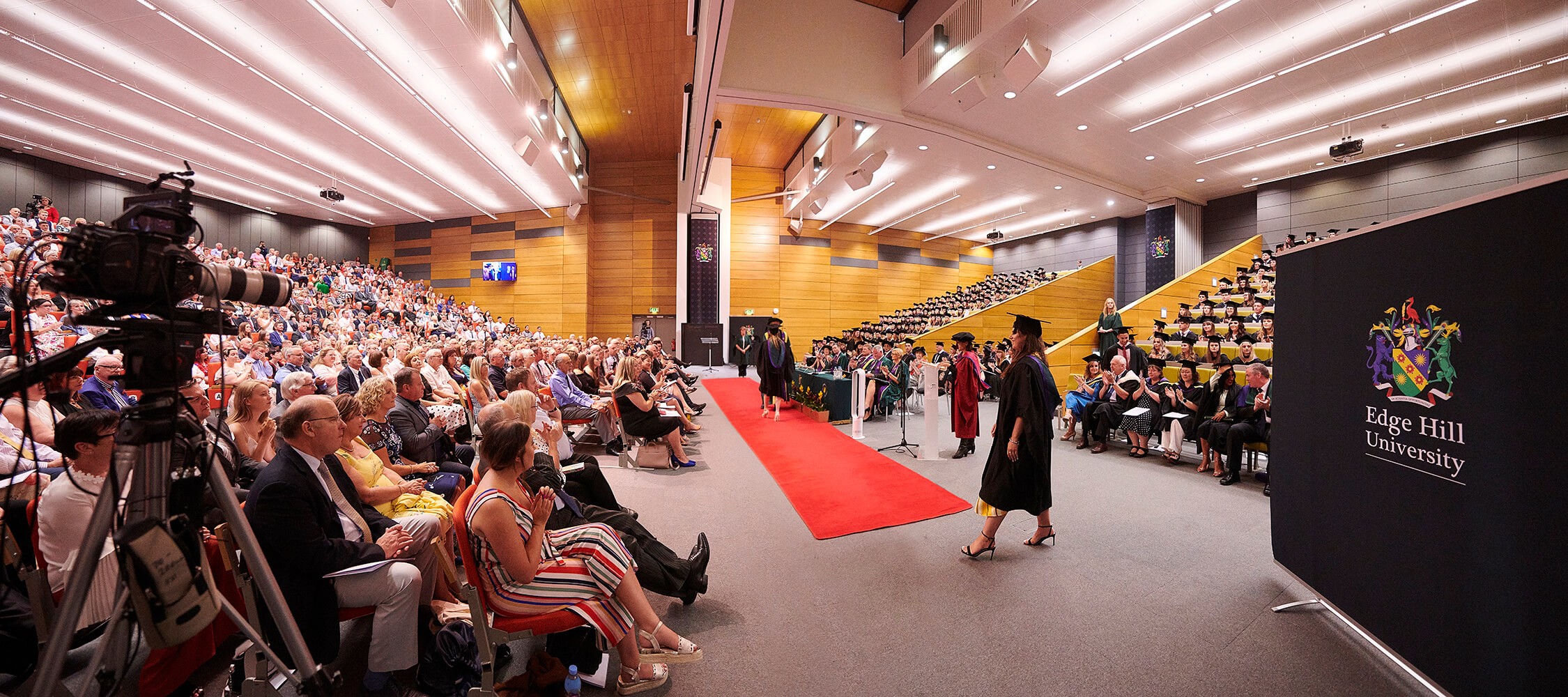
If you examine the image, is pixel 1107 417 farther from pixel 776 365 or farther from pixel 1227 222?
pixel 1227 222

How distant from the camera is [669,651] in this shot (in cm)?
216

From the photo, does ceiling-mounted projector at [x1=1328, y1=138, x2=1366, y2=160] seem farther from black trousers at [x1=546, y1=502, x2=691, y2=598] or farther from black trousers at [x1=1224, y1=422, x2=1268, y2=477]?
black trousers at [x1=546, y1=502, x2=691, y2=598]

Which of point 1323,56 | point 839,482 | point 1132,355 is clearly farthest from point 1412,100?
point 839,482

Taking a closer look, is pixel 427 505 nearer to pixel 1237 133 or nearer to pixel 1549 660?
pixel 1549 660

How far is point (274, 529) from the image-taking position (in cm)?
171

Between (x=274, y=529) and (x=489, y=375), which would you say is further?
(x=489, y=375)

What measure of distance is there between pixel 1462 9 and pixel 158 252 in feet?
36.6

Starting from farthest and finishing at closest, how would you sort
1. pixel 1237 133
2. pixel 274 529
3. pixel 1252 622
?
pixel 1237 133, pixel 1252 622, pixel 274 529

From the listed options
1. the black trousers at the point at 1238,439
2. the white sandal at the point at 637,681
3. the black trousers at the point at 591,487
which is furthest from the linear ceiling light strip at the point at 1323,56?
the white sandal at the point at 637,681

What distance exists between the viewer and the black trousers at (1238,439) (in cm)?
480

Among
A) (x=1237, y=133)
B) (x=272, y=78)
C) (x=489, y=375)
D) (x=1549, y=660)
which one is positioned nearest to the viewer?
(x=1549, y=660)

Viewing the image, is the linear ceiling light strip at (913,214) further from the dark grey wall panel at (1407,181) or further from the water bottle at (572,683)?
the water bottle at (572,683)

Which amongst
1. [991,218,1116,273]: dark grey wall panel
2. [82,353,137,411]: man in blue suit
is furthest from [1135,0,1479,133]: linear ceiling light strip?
[82,353,137,411]: man in blue suit

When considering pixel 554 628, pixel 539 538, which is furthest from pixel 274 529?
pixel 554 628
